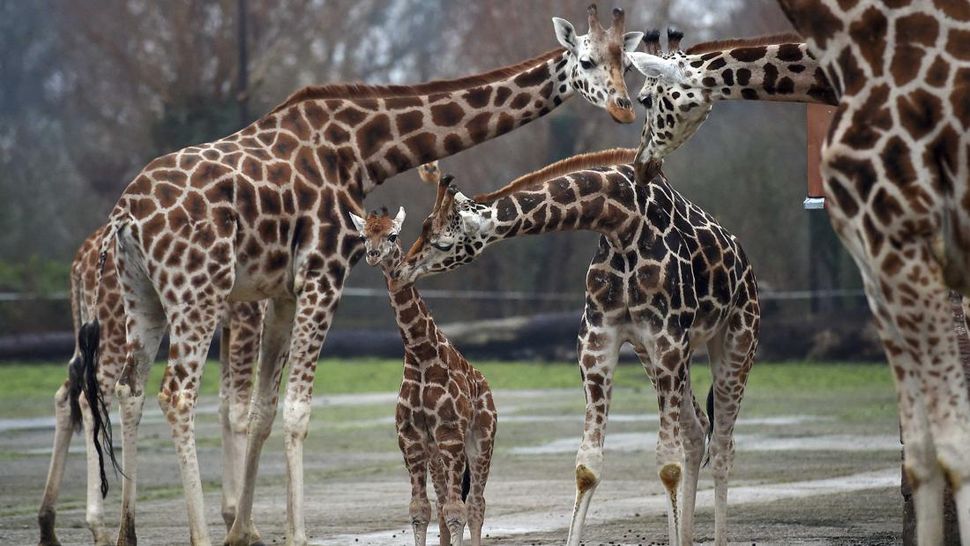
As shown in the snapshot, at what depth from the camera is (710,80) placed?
733 centimetres

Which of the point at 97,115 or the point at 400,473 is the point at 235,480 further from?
the point at 97,115

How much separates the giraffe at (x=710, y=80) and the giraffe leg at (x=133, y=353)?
292 cm

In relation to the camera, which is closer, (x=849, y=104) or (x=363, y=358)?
(x=849, y=104)

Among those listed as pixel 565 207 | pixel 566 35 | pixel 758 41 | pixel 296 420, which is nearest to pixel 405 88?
Result: pixel 566 35

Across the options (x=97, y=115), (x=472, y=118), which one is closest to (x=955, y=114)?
(x=472, y=118)

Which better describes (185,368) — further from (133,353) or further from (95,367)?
(95,367)

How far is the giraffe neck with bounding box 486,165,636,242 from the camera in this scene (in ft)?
26.4

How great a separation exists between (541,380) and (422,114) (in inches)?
522

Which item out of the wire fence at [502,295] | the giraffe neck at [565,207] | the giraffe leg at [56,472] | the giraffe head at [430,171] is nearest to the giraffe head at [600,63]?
the giraffe neck at [565,207]

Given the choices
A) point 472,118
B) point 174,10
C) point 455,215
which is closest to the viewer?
point 455,215

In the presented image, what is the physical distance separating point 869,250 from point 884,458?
26.3ft

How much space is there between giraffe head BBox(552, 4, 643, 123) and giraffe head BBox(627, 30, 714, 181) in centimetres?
83

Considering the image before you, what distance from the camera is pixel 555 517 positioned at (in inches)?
397

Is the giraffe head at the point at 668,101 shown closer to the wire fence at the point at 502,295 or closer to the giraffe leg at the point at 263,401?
the giraffe leg at the point at 263,401
